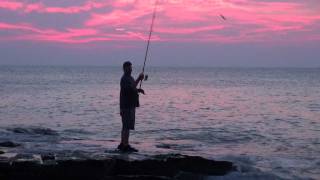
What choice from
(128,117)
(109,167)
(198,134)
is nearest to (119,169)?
(109,167)

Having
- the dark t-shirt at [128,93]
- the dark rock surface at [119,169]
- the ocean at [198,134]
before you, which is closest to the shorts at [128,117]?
the dark t-shirt at [128,93]

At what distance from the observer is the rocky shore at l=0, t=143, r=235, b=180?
10.1 meters

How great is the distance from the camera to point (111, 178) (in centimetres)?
1010

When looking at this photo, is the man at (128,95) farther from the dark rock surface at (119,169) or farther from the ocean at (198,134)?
the dark rock surface at (119,169)

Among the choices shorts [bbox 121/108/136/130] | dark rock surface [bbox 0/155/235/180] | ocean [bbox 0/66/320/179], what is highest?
shorts [bbox 121/108/136/130]

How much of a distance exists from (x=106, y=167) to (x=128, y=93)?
261 cm

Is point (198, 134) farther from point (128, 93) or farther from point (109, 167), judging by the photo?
point (109, 167)

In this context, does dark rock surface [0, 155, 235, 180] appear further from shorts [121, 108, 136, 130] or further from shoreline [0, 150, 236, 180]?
shorts [121, 108, 136, 130]

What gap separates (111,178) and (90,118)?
16.5 metres

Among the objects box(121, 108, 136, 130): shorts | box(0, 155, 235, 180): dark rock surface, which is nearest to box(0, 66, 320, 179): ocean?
box(0, 155, 235, 180): dark rock surface

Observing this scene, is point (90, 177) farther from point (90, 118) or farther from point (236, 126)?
point (90, 118)

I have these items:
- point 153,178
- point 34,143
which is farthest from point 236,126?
point 153,178

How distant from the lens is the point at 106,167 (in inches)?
416

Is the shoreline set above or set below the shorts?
below
